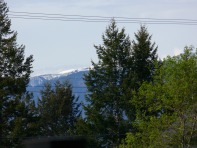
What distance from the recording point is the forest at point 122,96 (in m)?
27.3

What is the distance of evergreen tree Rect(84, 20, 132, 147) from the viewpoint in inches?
1976

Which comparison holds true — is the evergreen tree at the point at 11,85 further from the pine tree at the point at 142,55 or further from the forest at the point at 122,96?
the pine tree at the point at 142,55

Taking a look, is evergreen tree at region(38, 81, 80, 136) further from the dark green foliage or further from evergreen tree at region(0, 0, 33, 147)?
the dark green foliage

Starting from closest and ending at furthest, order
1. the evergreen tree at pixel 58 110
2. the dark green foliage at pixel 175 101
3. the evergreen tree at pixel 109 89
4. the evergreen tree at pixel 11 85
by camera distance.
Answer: the dark green foliage at pixel 175 101
the evergreen tree at pixel 11 85
the evergreen tree at pixel 109 89
the evergreen tree at pixel 58 110

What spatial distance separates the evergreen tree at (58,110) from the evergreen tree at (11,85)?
22.4 m

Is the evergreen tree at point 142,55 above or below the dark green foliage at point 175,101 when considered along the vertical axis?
above

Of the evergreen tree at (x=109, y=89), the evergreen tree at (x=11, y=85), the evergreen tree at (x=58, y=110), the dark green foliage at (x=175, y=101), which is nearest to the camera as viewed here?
the dark green foliage at (x=175, y=101)

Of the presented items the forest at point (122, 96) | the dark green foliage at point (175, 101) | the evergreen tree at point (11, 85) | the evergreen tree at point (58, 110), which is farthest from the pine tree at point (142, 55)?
the dark green foliage at point (175, 101)

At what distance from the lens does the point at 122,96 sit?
50000 millimetres

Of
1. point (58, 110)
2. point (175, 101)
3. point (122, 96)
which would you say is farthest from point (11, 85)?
point (58, 110)

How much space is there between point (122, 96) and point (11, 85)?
9712 millimetres

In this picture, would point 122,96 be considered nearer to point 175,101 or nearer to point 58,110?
point 58,110

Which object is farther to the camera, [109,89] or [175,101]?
[109,89]

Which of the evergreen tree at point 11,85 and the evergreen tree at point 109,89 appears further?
the evergreen tree at point 109,89
